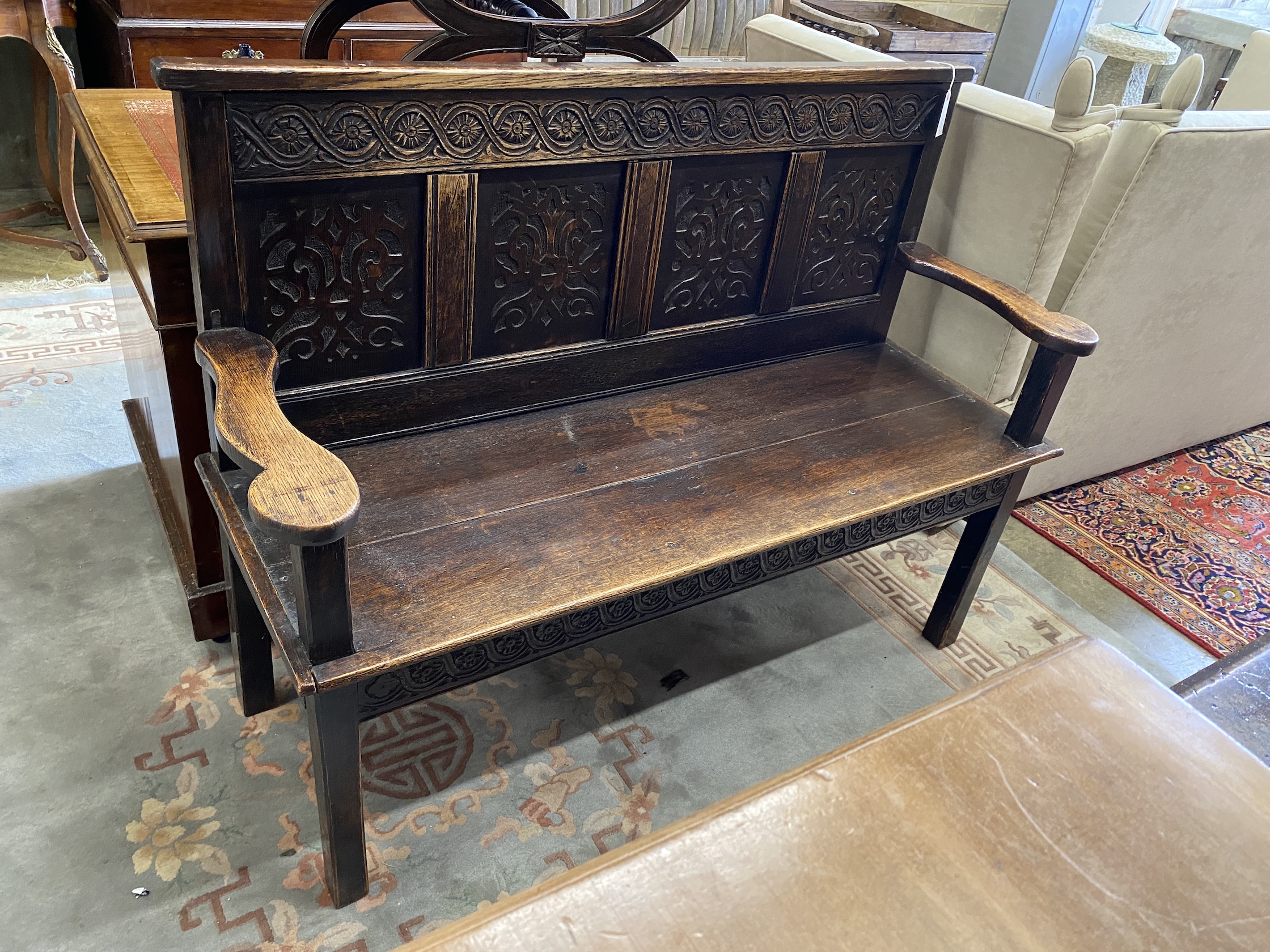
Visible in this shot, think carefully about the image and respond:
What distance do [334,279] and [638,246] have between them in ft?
1.73

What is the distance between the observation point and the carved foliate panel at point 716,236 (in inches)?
64.7

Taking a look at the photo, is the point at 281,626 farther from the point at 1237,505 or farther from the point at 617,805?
the point at 1237,505

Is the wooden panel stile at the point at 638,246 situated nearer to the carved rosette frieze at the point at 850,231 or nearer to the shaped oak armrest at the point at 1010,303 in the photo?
the carved rosette frieze at the point at 850,231

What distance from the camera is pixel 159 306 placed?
4.82 ft

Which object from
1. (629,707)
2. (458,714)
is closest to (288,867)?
(458,714)

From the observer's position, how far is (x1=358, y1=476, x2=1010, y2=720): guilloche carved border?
1250 millimetres

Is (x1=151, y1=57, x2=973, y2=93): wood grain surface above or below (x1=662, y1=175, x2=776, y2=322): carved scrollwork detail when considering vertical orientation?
above

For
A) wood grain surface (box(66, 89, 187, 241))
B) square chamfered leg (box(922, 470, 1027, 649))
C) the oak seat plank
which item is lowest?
square chamfered leg (box(922, 470, 1027, 649))

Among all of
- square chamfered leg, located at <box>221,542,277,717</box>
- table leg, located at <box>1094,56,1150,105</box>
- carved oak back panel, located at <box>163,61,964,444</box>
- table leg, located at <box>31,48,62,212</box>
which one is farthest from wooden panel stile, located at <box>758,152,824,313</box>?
table leg, located at <box>1094,56,1150,105</box>

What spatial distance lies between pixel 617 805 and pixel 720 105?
1.20 meters

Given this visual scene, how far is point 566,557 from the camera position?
136 cm

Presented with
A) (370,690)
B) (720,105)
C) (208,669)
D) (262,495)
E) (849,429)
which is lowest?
(208,669)

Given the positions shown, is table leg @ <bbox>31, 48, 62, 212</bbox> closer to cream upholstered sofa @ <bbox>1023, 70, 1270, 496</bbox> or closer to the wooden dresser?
the wooden dresser

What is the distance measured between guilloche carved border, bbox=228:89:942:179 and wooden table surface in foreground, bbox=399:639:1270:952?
961 millimetres
